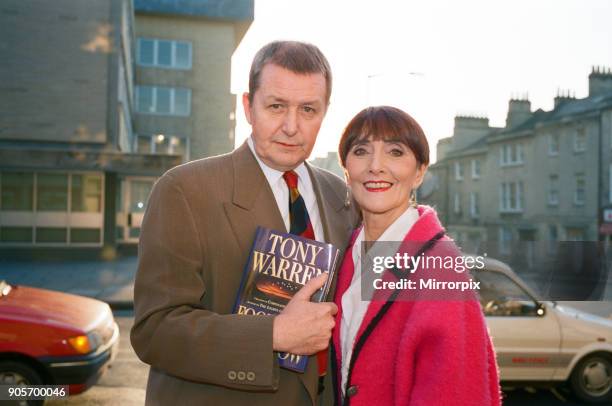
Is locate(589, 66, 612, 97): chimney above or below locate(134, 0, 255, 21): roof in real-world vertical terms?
below

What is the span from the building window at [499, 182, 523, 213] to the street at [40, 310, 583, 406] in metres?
32.6

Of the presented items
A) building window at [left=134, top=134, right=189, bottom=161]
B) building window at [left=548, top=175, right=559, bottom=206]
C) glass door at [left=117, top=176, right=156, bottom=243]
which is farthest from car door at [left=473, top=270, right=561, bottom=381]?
building window at [left=134, top=134, right=189, bottom=161]

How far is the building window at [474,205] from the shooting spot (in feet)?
140

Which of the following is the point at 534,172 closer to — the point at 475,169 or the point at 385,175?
the point at 475,169

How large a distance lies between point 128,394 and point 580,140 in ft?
106

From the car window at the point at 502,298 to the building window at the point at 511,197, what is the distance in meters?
33.0

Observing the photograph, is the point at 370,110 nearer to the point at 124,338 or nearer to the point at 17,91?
the point at 124,338

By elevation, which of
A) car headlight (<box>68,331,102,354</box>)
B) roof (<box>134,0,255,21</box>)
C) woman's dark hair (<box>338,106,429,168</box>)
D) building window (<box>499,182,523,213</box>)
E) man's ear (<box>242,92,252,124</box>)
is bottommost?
car headlight (<box>68,331,102,354</box>)

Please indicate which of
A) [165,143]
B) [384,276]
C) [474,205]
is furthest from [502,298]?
[474,205]

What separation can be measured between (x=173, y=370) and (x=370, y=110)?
3.95 feet

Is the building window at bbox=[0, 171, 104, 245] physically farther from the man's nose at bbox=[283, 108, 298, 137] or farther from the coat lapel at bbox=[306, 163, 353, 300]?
the man's nose at bbox=[283, 108, 298, 137]

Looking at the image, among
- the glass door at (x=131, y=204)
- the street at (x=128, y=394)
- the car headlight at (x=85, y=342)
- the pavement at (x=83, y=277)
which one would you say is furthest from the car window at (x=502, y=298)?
the glass door at (x=131, y=204)

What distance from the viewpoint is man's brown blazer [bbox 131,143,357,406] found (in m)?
1.85

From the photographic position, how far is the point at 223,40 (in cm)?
3781
